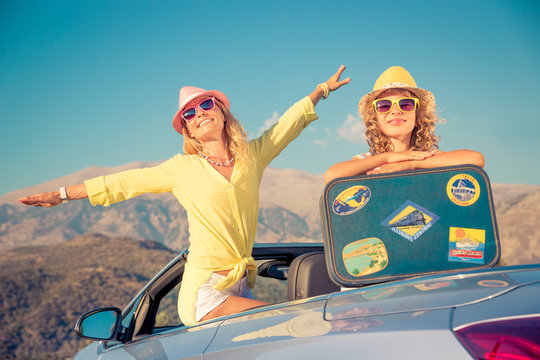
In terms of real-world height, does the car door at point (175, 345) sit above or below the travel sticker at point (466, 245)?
below

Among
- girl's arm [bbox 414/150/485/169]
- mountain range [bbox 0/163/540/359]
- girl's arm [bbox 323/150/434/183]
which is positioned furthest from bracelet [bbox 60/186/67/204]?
mountain range [bbox 0/163/540/359]

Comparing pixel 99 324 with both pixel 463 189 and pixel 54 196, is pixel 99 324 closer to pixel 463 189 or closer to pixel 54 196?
pixel 54 196

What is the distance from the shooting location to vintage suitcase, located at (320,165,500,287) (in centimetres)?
167

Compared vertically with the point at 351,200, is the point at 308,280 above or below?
below

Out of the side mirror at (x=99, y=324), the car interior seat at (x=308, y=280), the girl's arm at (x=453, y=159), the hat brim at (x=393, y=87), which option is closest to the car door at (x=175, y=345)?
the side mirror at (x=99, y=324)

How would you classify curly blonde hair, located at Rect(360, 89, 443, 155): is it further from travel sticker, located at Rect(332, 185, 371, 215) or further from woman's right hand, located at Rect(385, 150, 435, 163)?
travel sticker, located at Rect(332, 185, 371, 215)

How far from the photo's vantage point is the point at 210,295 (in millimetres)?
2305

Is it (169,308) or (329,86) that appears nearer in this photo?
(169,308)

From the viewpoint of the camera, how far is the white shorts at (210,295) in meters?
2.26

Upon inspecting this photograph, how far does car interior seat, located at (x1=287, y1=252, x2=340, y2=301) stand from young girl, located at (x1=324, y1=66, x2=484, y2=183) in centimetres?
53

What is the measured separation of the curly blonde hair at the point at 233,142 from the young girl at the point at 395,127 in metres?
0.68

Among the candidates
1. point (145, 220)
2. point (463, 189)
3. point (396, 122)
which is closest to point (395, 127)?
point (396, 122)

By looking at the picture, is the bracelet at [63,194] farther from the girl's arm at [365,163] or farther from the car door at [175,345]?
the girl's arm at [365,163]

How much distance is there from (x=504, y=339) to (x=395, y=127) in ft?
4.93
